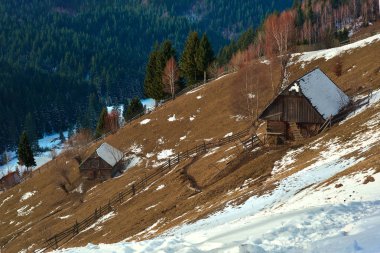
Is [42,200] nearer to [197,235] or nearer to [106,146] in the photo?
[106,146]

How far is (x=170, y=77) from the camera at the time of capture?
8306 centimetres

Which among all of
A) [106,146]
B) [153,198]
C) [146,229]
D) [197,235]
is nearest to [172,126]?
[106,146]

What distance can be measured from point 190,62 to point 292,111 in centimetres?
4851

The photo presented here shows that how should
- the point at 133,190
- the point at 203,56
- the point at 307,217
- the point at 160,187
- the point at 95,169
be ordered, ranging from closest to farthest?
1. the point at 307,217
2. the point at 160,187
3. the point at 133,190
4. the point at 95,169
5. the point at 203,56

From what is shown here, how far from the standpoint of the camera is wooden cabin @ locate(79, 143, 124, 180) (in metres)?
64.6

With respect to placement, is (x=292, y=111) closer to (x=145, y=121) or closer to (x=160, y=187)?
(x=160, y=187)

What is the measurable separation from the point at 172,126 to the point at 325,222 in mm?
54582

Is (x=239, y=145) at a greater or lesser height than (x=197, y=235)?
lesser

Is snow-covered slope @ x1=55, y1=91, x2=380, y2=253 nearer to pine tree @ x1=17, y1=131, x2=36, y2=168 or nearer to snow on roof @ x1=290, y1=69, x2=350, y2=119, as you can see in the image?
snow on roof @ x1=290, y1=69, x2=350, y2=119

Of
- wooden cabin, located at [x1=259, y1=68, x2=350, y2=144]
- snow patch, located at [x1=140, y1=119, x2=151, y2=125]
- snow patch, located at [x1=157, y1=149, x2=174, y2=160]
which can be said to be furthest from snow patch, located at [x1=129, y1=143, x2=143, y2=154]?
wooden cabin, located at [x1=259, y1=68, x2=350, y2=144]

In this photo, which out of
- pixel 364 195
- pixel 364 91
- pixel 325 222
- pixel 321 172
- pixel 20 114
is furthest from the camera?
pixel 20 114

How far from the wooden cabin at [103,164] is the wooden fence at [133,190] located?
424 inches

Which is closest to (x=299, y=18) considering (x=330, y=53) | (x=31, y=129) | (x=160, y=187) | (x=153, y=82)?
(x=153, y=82)

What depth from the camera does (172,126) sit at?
68.8 metres
